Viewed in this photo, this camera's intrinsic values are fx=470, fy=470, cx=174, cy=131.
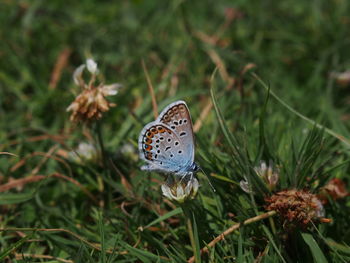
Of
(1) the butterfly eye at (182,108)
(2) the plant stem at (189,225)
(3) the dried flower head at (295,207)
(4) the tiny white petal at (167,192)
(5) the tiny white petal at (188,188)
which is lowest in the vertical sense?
(2) the plant stem at (189,225)

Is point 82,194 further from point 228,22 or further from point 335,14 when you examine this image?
point 335,14

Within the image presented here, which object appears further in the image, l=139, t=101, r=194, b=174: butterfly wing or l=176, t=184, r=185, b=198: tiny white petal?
l=139, t=101, r=194, b=174: butterfly wing

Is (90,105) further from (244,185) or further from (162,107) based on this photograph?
(244,185)

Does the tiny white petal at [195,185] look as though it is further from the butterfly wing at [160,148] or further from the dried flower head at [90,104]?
the dried flower head at [90,104]

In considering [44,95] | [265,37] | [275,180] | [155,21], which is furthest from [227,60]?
[275,180]

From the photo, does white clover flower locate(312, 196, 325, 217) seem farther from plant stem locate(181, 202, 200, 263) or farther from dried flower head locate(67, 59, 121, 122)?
dried flower head locate(67, 59, 121, 122)

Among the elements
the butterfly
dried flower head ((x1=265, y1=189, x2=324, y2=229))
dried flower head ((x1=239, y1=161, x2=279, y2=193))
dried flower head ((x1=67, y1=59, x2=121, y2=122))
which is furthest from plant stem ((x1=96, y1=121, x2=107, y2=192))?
dried flower head ((x1=265, y1=189, x2=324, y2=229))

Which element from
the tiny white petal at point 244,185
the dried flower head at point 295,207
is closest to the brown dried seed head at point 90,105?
the tiny white petal at point 244,185
